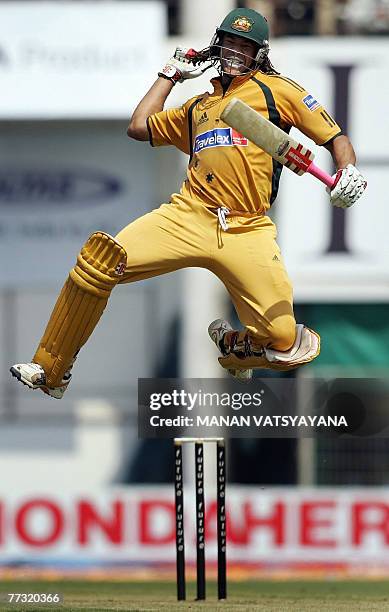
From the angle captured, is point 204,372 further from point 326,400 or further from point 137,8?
point 326,400

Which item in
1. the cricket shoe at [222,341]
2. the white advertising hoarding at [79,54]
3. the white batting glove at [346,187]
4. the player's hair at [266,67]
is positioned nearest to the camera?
the white batting glove at [346,187]

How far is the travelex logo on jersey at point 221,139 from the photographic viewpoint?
24.1 ft

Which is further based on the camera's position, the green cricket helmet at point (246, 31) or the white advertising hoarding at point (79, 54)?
the white advertising hoarding at point (79, 54)

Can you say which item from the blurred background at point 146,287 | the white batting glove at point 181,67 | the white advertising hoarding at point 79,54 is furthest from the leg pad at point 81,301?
the white advertising hoarding at point 79,54

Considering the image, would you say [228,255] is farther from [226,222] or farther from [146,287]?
[146,287]

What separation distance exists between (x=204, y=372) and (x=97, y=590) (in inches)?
86.3

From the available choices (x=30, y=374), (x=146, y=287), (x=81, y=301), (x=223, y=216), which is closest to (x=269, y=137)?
(x=223, y=216)

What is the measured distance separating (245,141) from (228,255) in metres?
0.50

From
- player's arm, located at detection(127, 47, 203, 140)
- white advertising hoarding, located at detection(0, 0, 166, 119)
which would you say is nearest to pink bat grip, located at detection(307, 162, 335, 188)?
player's arm, located at detection(127, 47, 203, 140)

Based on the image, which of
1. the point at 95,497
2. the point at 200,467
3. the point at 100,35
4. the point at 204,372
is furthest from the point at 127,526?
the point at 200,467

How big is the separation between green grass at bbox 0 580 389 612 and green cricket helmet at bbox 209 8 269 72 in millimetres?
2593

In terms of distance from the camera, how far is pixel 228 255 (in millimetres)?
7398

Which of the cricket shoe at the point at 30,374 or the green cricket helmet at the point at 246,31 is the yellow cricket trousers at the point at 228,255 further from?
the green cricket helmet at the point at 246,31

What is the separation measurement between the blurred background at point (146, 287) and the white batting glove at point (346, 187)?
4.75 m
